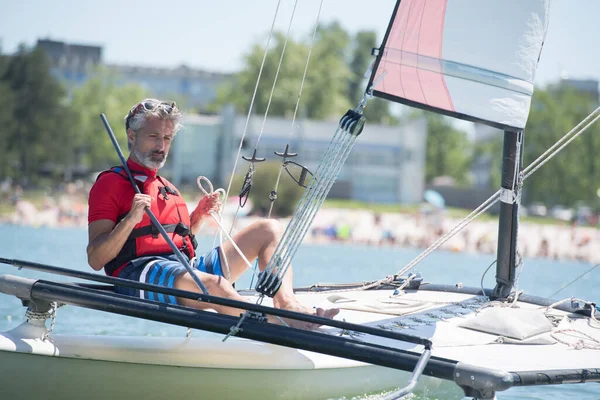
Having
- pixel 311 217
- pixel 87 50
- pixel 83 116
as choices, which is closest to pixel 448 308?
pixel 311 217

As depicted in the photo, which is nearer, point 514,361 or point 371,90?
point 514,361

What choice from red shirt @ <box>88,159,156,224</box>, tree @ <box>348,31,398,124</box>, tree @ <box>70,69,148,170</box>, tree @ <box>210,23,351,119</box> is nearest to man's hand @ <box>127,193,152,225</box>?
red shirt @ <box>88,159,156,224</box>

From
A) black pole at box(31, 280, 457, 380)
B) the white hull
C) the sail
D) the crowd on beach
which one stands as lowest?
the crowd on beach

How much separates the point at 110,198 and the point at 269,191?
3599cm

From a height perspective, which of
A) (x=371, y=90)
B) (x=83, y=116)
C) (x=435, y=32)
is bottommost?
(x=83, y=116)

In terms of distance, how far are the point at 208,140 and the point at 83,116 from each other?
827 centimetres

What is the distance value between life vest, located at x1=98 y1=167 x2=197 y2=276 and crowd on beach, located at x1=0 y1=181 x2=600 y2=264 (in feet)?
90.9

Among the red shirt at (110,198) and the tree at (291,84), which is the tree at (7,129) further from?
the red shirt at (110,198)

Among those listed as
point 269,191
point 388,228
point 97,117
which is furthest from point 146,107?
point 97,117

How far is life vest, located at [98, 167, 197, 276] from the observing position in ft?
12.9

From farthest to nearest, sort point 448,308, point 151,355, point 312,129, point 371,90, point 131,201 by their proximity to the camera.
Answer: point 312,129
point 448,308
point 371,90
point 131,201
point 151,355

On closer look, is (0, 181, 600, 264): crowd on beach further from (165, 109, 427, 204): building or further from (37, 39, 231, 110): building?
(37, 39, 231, 110): building

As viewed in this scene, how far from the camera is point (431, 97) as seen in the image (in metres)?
4.65

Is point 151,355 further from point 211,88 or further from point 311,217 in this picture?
point 211,88
